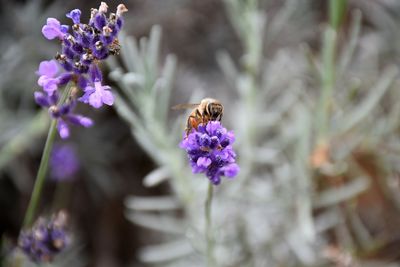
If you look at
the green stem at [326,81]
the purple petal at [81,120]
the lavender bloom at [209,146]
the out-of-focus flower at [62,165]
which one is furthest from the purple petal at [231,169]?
the out-of-focus flower at [62,165]

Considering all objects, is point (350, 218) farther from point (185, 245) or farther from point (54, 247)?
point (54, 247)

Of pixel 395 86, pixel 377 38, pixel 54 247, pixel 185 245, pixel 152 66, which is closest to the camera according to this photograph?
pixel 54 247

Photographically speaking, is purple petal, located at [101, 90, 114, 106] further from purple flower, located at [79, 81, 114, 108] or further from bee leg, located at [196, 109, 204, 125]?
bee leg, located at [196, 109, 204, 125]

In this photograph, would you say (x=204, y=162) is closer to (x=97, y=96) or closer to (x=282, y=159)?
(x=97, y=96)

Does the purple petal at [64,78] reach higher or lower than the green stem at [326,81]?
lower

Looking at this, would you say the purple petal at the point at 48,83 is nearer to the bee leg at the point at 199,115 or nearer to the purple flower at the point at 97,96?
the purple flower at the point at 97,96

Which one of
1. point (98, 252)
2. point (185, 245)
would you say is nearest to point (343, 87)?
point (185, 245)

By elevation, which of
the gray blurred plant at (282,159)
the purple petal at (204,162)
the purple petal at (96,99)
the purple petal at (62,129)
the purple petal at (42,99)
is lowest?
the purple petal at (204,162)
